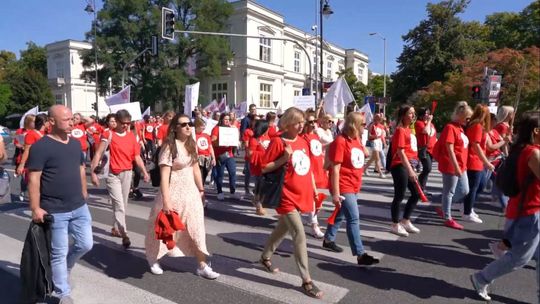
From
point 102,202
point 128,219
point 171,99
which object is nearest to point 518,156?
point 128,219

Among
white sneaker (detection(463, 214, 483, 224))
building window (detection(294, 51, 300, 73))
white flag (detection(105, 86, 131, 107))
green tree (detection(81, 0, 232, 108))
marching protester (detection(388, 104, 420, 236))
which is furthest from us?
building window (detection(294, 51, 300, 73))

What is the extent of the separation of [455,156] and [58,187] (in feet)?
16.7

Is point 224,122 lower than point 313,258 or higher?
higher

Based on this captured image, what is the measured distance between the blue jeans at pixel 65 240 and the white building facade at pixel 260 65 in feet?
136

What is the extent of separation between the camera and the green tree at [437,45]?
39531 millimetres

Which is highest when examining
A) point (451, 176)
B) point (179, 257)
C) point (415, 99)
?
point (415, 99)

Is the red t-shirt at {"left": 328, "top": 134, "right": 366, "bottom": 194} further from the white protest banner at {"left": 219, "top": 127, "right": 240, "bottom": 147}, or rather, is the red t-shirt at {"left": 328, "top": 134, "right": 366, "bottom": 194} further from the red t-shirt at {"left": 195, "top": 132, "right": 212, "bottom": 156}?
the white protest banner at {"left": 219, "top": 127, "right": 240, "bottom": 147}

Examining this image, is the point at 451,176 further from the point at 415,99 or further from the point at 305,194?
the point at 415,99

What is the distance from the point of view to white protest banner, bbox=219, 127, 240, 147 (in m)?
8.58

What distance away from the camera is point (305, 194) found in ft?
13.8

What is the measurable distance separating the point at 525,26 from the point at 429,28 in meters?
12.4

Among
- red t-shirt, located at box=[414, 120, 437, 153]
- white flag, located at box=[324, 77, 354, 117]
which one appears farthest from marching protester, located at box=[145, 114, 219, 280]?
white flag, located at box=[324, 77, 354, 117]

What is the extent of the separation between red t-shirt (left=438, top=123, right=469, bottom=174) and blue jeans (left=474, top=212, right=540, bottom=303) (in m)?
2.55

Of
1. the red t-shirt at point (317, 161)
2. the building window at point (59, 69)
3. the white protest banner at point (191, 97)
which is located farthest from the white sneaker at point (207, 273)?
the building window at point (59, 69)
